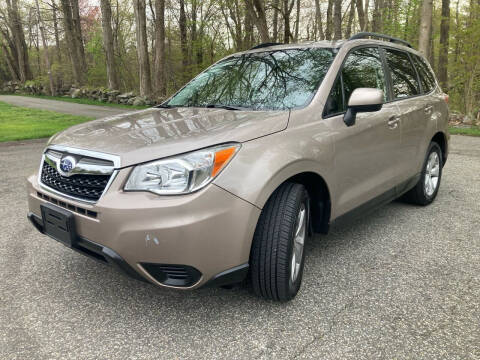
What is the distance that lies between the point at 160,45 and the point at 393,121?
1568 cm

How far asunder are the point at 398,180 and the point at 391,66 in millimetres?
1083

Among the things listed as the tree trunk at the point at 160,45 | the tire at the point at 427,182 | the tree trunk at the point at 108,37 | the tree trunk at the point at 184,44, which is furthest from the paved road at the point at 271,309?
the tree trunk at the point at 184,44

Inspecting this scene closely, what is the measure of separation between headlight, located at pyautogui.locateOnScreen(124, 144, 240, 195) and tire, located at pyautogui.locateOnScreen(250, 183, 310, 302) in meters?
0.45

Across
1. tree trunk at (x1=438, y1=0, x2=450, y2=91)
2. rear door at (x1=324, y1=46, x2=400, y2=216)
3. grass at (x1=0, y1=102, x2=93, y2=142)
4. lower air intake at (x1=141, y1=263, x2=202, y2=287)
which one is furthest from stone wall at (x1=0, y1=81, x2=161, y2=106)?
lower air intake at (x1=141, y1=263, x2=202, y2=287)

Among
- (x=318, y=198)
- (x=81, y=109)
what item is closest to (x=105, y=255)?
(x=318, y=198)

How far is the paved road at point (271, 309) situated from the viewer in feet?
7.04

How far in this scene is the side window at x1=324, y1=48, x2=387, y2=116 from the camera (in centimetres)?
294

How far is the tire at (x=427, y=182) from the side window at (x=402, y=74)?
0.74 metres

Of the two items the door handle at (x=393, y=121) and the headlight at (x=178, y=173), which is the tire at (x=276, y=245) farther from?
the door handle at (x=393, y=121)

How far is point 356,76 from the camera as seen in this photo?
3248 mm

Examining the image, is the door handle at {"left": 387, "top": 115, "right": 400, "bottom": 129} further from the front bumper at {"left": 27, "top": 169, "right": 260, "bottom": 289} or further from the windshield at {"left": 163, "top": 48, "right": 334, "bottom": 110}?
the front bumper at {"left": 27, "top": 169, "right": 260, "bottom": 289}

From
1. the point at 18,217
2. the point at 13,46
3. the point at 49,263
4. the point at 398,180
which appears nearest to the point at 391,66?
the point at 398,180

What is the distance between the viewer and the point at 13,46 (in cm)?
3766

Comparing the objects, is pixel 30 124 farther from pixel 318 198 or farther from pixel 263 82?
pixel 318 198
